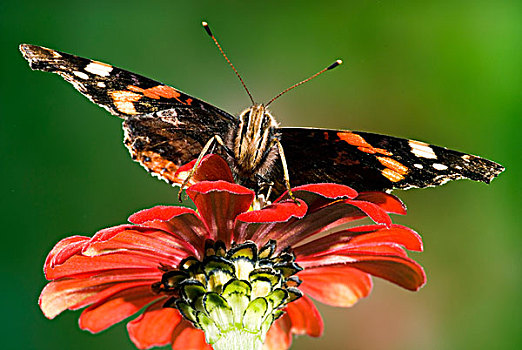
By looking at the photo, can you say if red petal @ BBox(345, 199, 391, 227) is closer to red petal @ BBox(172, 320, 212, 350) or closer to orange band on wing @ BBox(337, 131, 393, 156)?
orange band on wing @ BBox(337, 131, 393, 156)

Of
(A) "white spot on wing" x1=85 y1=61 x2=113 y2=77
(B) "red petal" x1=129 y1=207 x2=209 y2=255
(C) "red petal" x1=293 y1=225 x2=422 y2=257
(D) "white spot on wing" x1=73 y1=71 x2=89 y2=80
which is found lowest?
(B) "red petal" x1=129 y1=207 x2=209 y2=255

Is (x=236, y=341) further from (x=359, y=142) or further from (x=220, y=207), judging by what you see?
(x=359, y=142)

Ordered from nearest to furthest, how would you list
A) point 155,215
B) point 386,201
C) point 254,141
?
1. point 155,215
2. point 386,201
3. point 254,141

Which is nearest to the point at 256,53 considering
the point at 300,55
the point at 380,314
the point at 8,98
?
the point at 300,55

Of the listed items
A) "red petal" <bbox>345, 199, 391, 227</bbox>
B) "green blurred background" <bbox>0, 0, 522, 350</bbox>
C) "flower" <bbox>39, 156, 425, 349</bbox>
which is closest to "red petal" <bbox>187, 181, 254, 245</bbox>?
"flower" <bbox>39, 156, 425, 349</bbox>

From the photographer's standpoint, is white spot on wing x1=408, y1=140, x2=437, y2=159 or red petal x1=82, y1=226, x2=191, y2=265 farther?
white spot on wing x1=408, y1=140, x2=437, y2=159

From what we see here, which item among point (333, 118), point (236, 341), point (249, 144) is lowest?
point (236, 341)

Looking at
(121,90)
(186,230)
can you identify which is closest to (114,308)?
(186,230)

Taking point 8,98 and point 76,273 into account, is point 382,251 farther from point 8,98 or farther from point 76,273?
point 8,98
